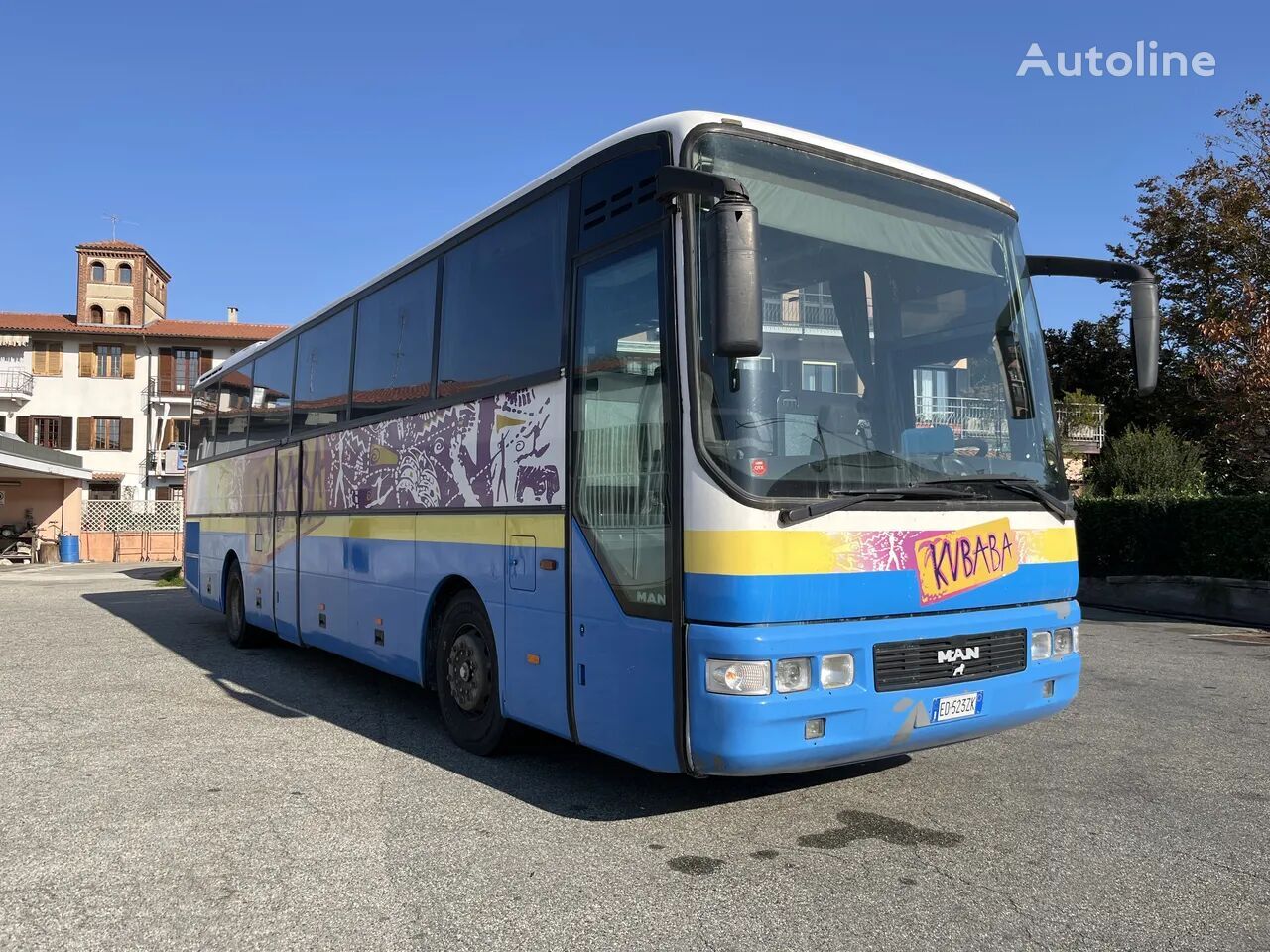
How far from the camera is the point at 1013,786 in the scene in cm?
572

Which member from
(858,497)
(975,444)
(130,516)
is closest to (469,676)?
(858,497)

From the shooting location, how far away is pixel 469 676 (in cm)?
649

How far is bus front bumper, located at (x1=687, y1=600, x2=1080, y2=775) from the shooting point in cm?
439

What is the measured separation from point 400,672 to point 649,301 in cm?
378

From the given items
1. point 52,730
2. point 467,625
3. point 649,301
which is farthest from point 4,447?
point 649,301

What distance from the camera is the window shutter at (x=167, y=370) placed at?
50531 mm

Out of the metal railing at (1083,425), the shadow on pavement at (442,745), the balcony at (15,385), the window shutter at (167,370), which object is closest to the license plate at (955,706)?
the shadow on pavement at (442,745)

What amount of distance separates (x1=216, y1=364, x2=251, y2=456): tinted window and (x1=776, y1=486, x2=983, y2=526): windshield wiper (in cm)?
892

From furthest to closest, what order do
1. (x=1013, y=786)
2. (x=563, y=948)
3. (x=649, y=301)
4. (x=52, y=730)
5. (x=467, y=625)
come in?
(x=52, y=730) → (x=467, y=625) → (x=1013, y=786) → (x=649, y=301) → (x=563, y=948)

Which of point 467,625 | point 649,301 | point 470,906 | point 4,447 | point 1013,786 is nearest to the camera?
point 470,906

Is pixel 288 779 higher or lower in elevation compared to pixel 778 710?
lower

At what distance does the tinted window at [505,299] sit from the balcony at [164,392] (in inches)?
1857

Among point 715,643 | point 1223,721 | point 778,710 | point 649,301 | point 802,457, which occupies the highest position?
point 649,301

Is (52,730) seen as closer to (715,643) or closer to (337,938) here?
(337,938)
